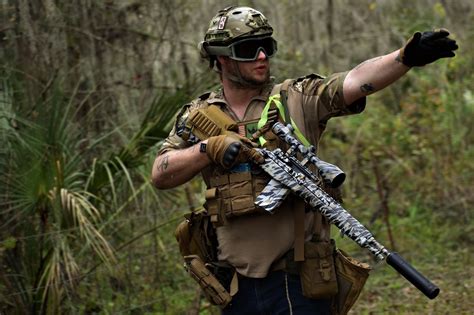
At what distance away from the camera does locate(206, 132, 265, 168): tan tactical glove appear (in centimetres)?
375

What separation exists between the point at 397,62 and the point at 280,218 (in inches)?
32.3

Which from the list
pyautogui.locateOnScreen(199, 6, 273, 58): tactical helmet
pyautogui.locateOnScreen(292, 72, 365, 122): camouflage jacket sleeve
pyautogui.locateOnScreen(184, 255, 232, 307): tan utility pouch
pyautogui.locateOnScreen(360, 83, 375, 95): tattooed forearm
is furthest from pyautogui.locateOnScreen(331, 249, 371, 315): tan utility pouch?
pyautogui.locateOnScreen(199, 6, 273, 58): tactical helmet

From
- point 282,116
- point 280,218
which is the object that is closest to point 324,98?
point 282,116

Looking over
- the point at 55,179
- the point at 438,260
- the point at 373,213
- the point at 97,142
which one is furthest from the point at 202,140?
the point at 373,213

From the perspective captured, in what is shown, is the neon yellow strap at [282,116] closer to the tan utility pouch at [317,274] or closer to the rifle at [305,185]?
the rifle at [305,185]

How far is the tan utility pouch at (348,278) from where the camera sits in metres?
3.94

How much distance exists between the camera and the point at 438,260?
830 centimetres

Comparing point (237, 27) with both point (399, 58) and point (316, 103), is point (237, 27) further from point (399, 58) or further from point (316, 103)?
point (399, 58)

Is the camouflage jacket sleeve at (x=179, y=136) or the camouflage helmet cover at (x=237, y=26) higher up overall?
the camouflage helmet cover at (x=237, y=26)

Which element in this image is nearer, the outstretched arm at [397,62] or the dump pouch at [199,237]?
the outstretched arm at [397,62]

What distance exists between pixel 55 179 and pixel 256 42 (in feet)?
7.64

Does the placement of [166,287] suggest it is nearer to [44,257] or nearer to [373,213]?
[44,257]

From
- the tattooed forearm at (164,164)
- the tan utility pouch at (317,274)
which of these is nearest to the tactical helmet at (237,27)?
the tattooed forearm at (164,164)

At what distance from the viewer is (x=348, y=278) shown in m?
3.96
